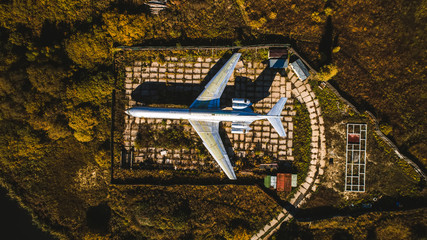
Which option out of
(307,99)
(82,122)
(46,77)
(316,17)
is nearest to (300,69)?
(307,99)

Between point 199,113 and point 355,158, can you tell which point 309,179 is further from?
point 199,113

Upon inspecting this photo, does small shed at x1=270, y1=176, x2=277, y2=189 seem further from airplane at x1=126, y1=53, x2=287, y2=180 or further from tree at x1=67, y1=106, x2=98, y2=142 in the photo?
tree at x1=67, y1=106, x2=98, y2=142

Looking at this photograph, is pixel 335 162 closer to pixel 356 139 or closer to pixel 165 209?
pixel 356 139

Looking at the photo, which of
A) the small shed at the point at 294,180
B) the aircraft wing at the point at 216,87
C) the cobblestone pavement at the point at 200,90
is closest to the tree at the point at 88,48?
the cobblestone pavement at the point at 200,90

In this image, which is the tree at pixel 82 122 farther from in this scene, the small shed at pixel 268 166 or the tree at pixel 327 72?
the tree at pixel 327 72

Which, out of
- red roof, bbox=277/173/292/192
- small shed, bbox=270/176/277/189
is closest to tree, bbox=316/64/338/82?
red roof, bbox=277/173/292/192

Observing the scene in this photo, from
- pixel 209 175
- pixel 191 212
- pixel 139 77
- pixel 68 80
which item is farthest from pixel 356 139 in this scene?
pixel 68 80
